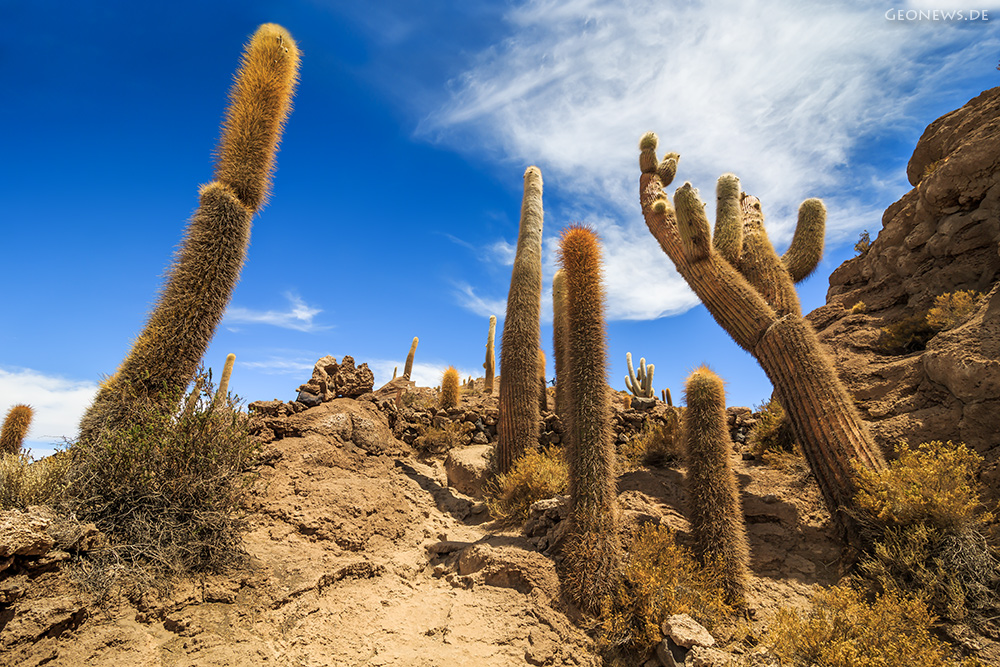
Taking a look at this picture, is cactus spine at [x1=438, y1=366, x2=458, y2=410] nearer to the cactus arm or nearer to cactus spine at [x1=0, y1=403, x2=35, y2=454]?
the cactus arm

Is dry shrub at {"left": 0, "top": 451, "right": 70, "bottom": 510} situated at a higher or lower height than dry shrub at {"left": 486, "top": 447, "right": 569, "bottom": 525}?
lower

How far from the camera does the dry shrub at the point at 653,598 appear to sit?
15.0ft

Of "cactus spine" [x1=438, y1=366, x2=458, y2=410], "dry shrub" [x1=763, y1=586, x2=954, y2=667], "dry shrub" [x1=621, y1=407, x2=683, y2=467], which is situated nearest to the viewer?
"dry shrub" [x1=763, y1=586, x2=954, y2=667]

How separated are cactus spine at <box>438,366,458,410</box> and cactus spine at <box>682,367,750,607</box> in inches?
277

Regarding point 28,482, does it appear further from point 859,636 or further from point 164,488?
point 859,636

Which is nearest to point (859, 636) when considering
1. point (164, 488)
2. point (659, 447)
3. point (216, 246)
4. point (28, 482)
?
point (659, 447)

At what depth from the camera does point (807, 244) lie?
8.81m

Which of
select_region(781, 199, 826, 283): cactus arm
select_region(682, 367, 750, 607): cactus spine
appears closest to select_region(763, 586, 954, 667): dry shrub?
select_region(682, 367, 750, 607): cactus spine

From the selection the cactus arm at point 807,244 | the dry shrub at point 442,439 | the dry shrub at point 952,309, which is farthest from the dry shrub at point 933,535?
the dry shrub at point 442,439

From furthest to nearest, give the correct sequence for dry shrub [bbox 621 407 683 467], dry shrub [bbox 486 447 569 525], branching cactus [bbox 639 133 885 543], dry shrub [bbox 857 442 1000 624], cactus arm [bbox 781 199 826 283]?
cactus arm [bbox 781 199 826 283]
dry shrub [bbox 621 407 683 467]
dry shrub [bbox 486 447 569 525]
branching cactus [bbox 639 133 885 543]
dry shrub [bbox 857 442 1000 624]

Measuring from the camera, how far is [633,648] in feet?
14.9

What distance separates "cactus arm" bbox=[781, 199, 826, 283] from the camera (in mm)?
8742

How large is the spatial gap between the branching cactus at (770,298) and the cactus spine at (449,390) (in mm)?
6378

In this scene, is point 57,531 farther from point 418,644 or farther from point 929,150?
point 929,150
